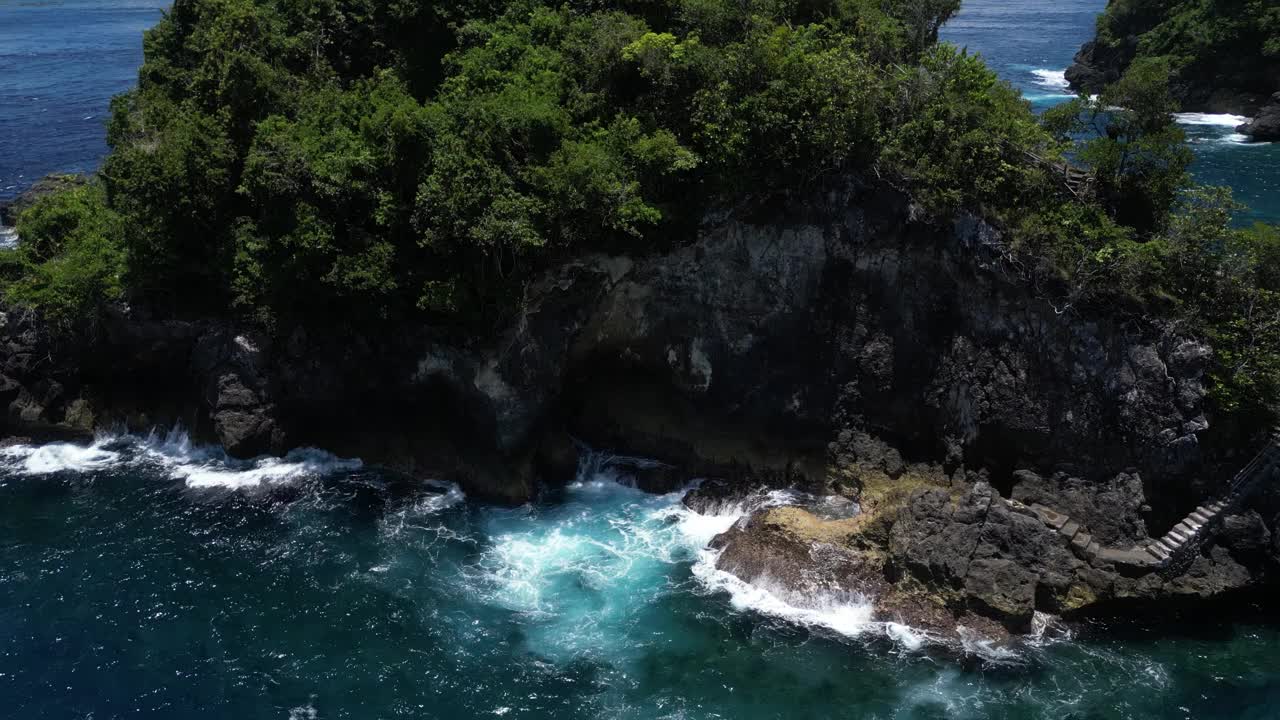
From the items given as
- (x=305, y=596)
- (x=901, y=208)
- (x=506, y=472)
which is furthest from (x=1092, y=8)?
(x=305, y=596)

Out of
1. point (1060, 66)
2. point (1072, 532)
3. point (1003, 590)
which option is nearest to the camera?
point (1003, 590)

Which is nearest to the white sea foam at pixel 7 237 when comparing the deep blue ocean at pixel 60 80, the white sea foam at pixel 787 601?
the deep blue ocean at pixel 60 80

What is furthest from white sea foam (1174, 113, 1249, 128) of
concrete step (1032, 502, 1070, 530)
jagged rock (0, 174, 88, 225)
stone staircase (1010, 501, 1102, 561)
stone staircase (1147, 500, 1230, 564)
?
jagged rock (0, 174, 88, 225)

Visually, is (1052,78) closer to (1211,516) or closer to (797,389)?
(797,389)

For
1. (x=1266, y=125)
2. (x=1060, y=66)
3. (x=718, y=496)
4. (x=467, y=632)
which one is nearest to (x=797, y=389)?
(x=718, y=496)

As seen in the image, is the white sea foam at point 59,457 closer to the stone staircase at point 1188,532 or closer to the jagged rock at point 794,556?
the jagged rock at point 794,556

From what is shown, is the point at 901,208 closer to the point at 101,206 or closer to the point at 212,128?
the point at 212,128
